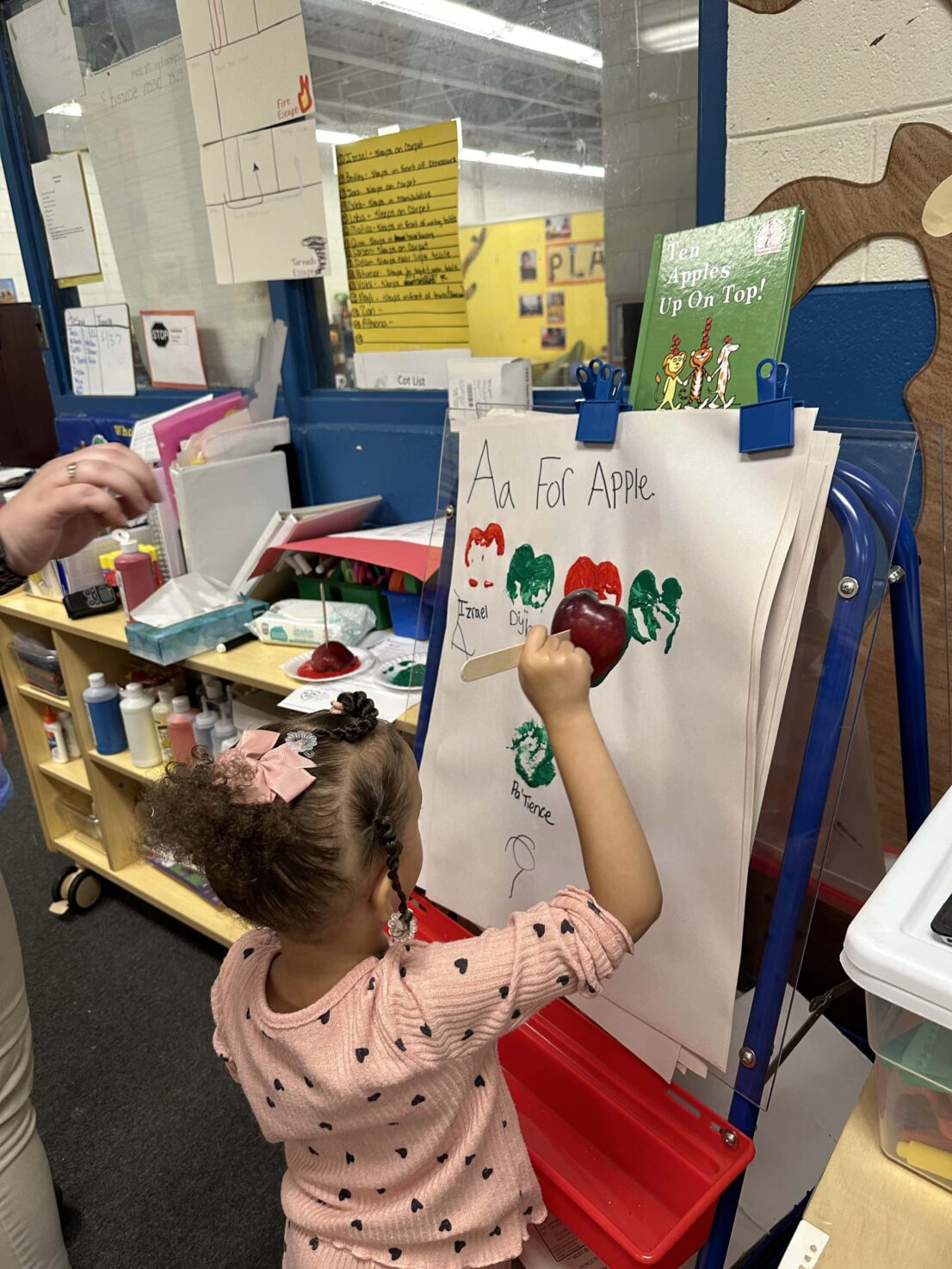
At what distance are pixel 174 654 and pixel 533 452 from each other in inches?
37.0

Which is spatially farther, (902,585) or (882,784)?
(882,784)

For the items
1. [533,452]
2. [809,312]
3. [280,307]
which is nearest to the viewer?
[533,452]

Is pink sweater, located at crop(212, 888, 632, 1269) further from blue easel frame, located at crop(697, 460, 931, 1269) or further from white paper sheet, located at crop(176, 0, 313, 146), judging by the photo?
white paper sheet, located at crop(176, 0, 313, 146)

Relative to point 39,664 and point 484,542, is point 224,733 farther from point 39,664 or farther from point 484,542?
point 484,542

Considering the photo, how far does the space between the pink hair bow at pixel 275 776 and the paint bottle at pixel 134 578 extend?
118 centimetres

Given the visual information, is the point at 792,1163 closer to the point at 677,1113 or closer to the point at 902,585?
the point at 677,1113

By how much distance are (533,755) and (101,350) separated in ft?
6.85

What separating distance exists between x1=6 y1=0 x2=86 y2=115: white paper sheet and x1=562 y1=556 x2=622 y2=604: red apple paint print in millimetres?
2181

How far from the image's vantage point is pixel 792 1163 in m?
0.93

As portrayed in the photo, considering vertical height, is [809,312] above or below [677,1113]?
above

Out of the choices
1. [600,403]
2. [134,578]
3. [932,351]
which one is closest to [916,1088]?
[600,403]

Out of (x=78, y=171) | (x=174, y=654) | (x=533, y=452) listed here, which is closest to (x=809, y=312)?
(x=533, y=452)

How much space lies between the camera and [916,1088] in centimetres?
55

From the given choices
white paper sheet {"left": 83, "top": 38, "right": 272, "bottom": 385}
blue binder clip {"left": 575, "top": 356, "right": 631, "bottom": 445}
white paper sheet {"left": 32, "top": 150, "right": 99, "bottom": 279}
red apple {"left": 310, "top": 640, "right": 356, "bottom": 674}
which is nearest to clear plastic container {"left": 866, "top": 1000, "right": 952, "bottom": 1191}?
blue binder clip {"left": 575, "top": 356, "right": 631, "bottom": 445}
